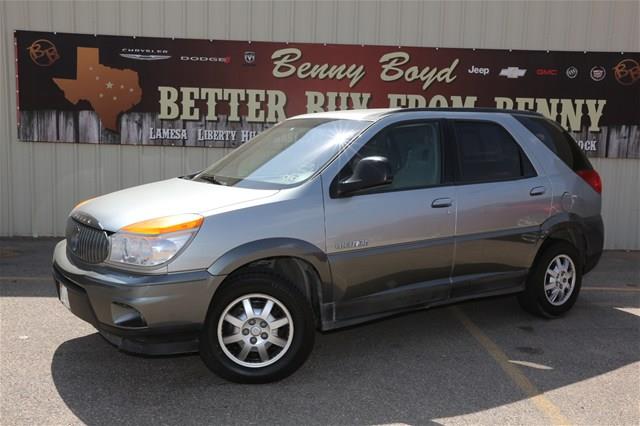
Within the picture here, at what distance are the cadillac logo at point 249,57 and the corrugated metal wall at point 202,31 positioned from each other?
8.9 inches

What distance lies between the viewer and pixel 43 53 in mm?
8695

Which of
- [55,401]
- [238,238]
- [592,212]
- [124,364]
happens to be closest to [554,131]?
[592,212]

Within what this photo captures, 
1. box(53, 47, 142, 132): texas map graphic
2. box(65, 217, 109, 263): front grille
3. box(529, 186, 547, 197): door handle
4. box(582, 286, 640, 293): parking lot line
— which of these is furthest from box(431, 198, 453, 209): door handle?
box(53, 47, 142, 132): texas map graphic

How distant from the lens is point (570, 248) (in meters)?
5.51

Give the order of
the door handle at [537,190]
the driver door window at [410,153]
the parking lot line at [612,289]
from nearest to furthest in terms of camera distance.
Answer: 1. the driver door window at [410,153]
2. the door handle at [537,190]
3. the parking lot line at [612,289]

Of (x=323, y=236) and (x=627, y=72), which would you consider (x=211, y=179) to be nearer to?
(x=323, y=236)

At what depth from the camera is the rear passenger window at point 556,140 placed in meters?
5.46

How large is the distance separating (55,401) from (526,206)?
12.8 feet

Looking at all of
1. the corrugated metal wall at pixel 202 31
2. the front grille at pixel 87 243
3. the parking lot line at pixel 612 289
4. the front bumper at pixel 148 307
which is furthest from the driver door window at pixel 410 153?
the corrugated metal wall at pixel 202 31

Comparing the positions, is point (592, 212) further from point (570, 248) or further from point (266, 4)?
point (266, 4)

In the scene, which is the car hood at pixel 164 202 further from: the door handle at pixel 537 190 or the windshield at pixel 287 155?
the door handle at pixel 537 190

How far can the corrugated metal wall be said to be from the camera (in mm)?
8758

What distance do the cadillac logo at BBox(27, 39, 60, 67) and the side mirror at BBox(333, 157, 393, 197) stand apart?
6.37 m

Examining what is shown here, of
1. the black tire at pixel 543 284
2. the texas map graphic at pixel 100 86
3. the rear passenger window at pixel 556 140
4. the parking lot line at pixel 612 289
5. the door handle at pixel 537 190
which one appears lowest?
the parking lot line at pixel 612 289
